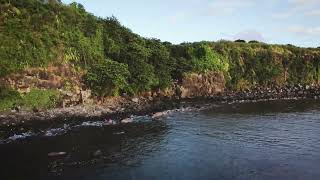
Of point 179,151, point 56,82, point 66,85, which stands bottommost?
point 179,151

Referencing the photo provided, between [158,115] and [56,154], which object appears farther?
[158,115]

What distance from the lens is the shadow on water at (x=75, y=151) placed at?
32344 mm

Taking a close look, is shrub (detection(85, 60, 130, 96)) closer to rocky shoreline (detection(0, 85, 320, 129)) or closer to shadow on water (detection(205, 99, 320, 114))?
rocky shoreline (detection(0, 85, 320, 129))

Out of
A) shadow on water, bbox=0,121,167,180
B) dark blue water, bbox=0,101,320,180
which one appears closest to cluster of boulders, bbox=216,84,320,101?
dark blue water, bbox=0,101,320,180

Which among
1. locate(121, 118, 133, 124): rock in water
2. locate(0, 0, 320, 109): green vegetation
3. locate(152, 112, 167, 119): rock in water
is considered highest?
locate(0, 0, 320, 109): green vegetation

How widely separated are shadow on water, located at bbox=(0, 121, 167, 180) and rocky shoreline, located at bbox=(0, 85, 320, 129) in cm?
634

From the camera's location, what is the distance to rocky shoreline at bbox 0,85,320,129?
Answer: 50594 mm

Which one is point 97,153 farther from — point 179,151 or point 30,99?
point 30,99

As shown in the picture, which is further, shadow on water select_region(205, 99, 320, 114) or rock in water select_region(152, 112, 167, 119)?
shadow on water select_region(205, 99, 320, 114)

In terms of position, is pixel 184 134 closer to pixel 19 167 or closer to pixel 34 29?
pixel 19 167

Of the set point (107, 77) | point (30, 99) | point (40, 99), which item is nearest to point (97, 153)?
point (30, 99)

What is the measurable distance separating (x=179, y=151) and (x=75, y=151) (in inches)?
356

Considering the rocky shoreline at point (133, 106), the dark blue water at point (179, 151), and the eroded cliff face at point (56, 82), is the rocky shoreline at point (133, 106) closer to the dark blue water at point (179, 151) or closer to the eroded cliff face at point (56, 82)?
the eroded cliff face at point (56, 82)

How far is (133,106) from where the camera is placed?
63.3 m
